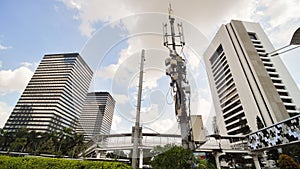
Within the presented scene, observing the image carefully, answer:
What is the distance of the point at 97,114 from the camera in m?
2.83

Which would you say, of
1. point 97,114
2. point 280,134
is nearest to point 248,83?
point 280,134

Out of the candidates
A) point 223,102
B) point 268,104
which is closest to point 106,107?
point 268,104

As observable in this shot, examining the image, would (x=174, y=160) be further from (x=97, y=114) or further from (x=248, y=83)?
(x=248, y=83)

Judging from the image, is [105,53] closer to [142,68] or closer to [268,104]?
[142,68]

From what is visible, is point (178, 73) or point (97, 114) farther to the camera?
point (178, 73)

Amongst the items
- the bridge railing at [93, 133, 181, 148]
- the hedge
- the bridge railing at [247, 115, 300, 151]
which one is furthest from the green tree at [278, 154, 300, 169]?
the hedge

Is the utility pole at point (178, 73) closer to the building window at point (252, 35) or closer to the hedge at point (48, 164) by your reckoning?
the hedge at point (48, 164)

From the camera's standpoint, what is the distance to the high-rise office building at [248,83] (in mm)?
30131

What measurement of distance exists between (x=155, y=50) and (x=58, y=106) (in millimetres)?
57887

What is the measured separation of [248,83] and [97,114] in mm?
37136

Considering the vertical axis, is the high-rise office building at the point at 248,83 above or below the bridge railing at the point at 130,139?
above

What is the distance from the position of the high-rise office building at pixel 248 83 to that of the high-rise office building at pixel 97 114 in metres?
26.4

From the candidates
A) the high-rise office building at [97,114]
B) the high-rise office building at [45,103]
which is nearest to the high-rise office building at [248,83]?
the high-rise office building at [97,114]

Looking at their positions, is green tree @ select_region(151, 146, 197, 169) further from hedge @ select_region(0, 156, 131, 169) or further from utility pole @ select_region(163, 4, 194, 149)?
hedge @ select_region(0, 156, 131, 169)
